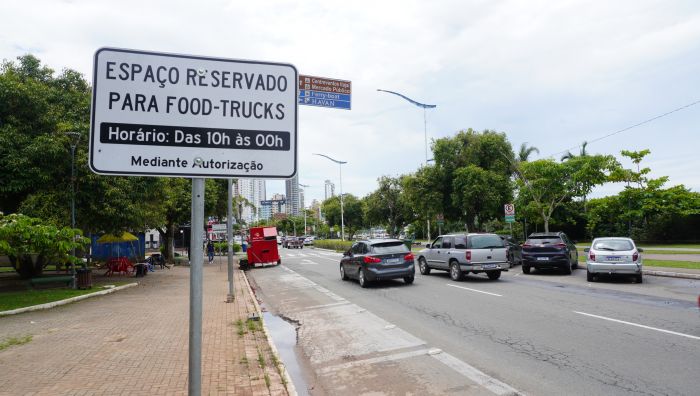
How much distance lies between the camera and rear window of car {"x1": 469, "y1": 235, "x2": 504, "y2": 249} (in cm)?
1599

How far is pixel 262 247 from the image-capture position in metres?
28.4

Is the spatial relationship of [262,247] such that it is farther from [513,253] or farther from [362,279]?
[513,253]

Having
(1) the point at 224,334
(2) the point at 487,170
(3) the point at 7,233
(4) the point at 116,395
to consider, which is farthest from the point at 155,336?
(2) the point at 487,170

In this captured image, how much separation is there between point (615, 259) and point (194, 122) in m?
16.1

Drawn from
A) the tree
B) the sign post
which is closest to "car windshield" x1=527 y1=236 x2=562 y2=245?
the tree

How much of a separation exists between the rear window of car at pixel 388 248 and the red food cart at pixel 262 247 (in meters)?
14.4

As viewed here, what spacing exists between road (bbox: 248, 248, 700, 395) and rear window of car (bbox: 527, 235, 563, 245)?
414 cm

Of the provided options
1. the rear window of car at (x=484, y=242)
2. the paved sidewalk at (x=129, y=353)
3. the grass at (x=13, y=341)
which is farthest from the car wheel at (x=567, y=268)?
the grass at (x=13, y=341)

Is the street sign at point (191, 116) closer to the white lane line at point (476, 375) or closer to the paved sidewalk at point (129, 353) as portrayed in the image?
the paved sidewalk at point (129, 353)

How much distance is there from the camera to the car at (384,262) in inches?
591

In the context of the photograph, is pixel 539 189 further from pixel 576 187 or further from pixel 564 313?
pixel 564 313

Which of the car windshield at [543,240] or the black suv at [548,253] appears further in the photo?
the car windshield at [543,240]

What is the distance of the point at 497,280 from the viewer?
16.3m

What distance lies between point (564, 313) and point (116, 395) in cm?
872
